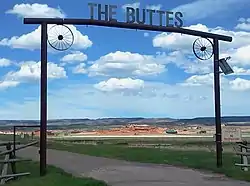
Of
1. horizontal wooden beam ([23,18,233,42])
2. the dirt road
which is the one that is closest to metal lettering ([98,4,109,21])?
horizontal wooden beam ([23,18,233,42])

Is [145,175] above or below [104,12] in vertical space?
below

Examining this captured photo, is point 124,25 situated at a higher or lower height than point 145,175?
higher

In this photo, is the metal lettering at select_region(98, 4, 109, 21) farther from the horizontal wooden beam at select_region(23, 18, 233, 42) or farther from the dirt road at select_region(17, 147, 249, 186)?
the dirt road at select_region(17, 147, 249, 186)

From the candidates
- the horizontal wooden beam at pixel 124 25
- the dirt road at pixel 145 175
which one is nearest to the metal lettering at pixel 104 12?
the horizontal wooden beam at pixel 124 25

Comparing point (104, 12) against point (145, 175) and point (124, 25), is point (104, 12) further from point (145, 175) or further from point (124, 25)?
point (145, 175)

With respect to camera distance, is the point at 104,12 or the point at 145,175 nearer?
the point at 145,175

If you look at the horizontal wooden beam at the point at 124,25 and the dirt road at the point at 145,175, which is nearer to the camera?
the dirt road at the point at 145,175

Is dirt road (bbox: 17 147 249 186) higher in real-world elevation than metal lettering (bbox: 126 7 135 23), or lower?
lower

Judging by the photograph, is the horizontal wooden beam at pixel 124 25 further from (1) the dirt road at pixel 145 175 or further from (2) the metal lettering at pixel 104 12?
(1) the dirt road at pixel 145 175

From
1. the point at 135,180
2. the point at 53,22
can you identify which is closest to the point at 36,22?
the point at 53,22

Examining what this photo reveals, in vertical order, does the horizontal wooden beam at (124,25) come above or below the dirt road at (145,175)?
above

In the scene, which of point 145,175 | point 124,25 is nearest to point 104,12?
point 124,25

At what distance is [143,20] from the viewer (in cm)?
1961

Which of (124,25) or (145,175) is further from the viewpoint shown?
(124,25)
